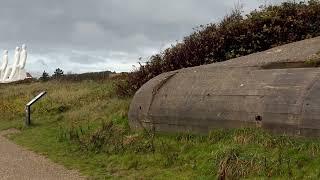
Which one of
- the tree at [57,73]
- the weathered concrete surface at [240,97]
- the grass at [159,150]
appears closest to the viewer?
the grass at [159,150]

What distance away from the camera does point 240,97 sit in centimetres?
932

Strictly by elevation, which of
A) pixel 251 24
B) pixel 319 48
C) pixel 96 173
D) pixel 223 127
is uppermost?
pixel 251 24

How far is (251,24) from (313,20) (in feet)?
5.68

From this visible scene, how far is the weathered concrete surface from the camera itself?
8.27 metres

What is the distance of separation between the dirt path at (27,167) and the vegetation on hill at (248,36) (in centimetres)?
580

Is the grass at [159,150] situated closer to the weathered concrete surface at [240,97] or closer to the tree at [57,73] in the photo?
the weathered concrete surface at [240,97]

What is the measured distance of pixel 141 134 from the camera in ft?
36.4

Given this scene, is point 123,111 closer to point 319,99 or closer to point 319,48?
point 319,48

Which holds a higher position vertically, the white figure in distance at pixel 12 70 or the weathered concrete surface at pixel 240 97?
the white figure in distance at pixel 12 70

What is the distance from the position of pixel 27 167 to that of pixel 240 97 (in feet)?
12.9

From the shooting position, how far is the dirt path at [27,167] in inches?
357

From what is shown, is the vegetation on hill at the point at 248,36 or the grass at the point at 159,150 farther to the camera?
the vegetation on hill at the point at 248,36

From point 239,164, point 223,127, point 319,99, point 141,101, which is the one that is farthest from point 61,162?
point 319,99

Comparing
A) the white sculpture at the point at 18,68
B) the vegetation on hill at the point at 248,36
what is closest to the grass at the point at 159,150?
the vegetation on hill at the point at 248,36
